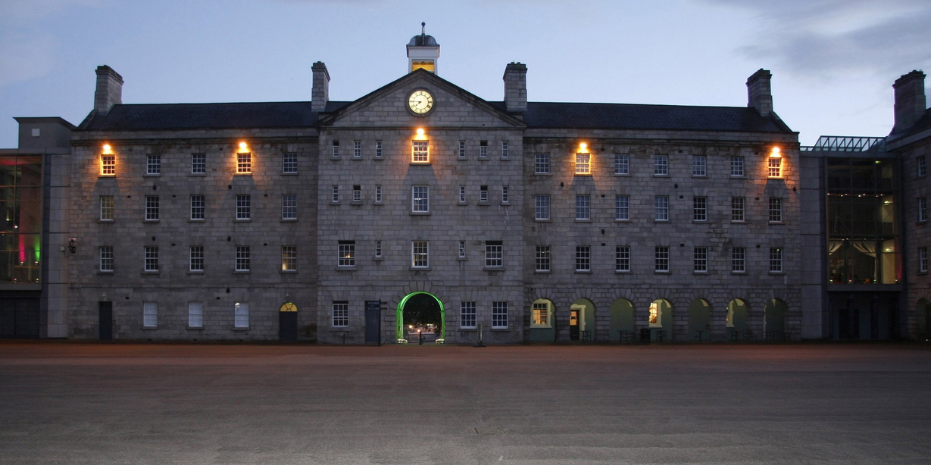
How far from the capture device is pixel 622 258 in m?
43.6

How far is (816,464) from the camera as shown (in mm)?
12422

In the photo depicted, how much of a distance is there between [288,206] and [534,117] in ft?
54.3

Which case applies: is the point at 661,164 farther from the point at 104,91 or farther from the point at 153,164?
the point at 104,91

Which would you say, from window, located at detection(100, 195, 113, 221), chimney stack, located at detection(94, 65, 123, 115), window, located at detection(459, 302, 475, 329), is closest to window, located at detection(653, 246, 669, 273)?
window, located at detection(459, 302, 475, 329)

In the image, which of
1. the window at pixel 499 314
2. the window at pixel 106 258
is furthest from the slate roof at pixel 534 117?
the window at pixel 499 314

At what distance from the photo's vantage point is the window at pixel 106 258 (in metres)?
43.5

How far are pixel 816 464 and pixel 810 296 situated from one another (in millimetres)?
35915

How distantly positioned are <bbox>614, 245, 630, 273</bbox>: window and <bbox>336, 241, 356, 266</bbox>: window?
15925 millimetres

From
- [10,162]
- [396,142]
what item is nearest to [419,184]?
[396,142]

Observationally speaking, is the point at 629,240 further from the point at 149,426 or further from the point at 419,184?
the point at 149,426

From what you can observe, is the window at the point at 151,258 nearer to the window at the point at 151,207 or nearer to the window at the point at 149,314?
the window at the point at 151,207

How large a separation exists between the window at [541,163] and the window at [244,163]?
17.5 metres

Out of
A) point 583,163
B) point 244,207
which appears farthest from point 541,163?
point 244,207

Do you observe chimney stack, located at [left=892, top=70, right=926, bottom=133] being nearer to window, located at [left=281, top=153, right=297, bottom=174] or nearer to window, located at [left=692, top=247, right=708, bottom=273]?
window, located at [left=692, top=247, right=708, bottom=273]
